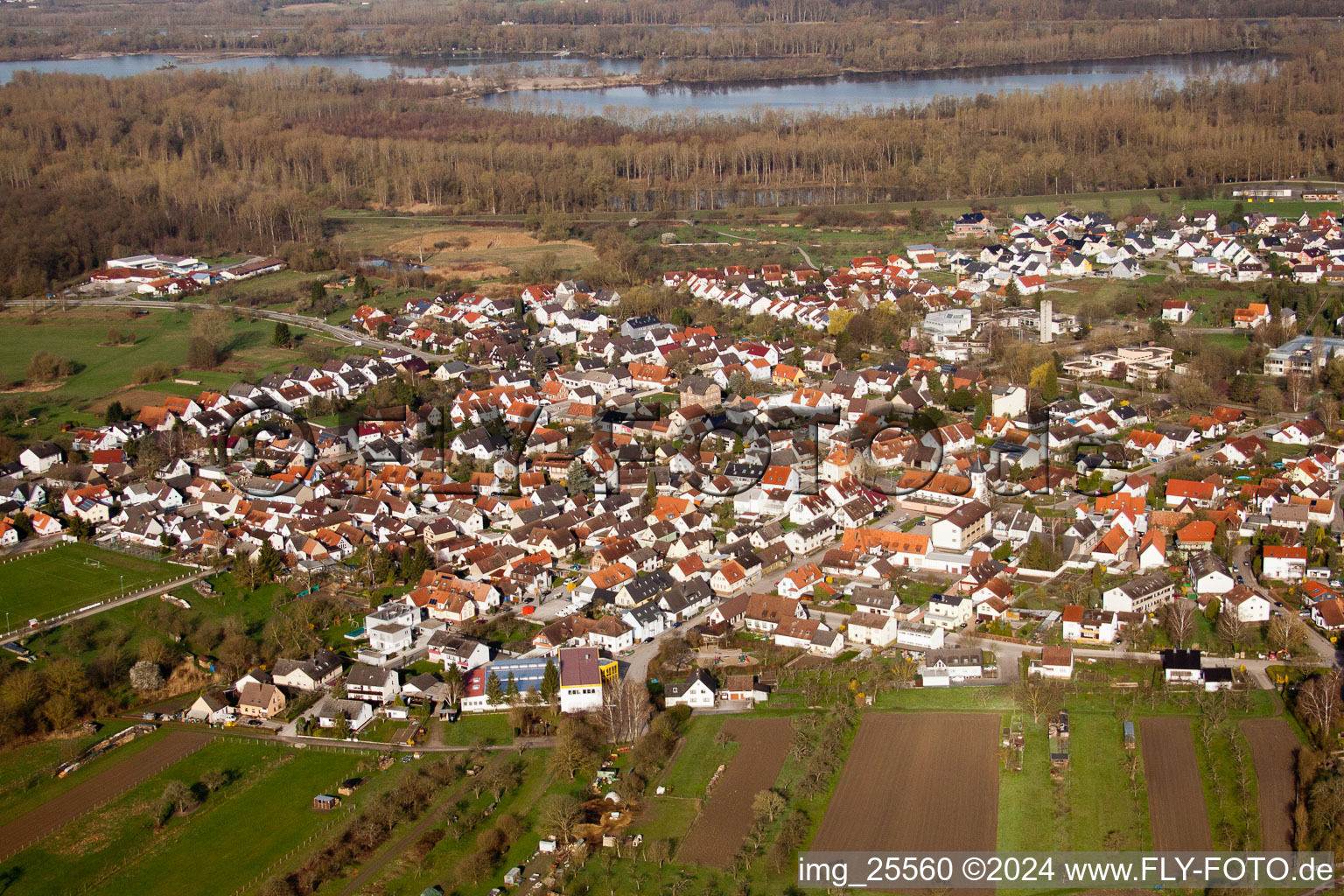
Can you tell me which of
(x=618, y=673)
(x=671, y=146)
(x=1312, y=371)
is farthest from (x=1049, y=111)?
(x=618, y=673)

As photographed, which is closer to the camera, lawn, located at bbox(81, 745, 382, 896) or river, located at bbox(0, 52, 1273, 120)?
lawn, located at bbox(81, 745, 382, 896)

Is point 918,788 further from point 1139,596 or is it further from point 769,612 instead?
point 1139,596

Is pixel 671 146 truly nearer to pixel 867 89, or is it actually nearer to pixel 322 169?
pixel 322 169

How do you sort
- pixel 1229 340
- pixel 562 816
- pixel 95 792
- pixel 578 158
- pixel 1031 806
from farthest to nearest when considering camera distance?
pixel 578 158 < pixel 1229 340 < pixel 95 792 < pixel 1031 806 < pixel 562 816

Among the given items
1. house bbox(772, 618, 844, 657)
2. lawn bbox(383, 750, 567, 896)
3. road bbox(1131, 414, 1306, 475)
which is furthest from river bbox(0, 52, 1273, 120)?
lawn bbox(383, 750, 567, 896)

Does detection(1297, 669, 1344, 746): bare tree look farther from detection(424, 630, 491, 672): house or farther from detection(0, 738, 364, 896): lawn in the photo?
detection(0, 738, 364, 896): lawn

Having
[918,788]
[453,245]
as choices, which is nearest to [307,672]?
[918,788]
